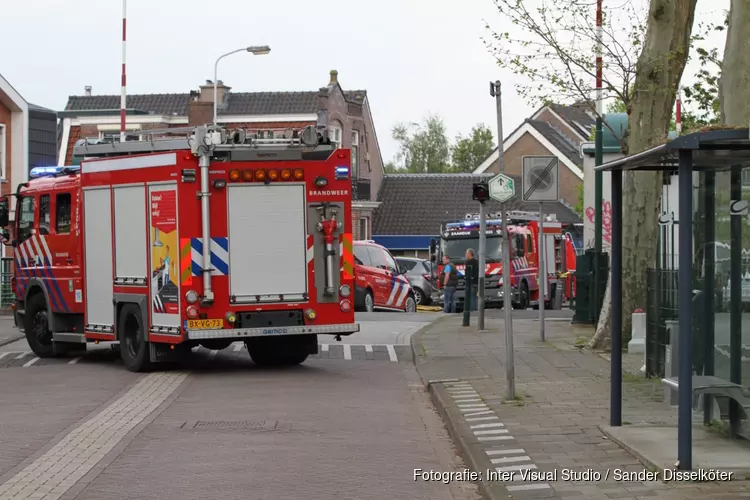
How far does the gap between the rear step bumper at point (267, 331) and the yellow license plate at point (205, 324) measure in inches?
2.0

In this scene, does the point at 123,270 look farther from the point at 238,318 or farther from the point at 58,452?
the point at 58,452

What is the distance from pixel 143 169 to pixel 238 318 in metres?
2.34

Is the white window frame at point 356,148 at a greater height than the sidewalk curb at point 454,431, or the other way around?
the white window frame at point 356,148

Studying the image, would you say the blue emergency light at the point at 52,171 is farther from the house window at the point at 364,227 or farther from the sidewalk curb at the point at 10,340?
the house window at the point at 364,227

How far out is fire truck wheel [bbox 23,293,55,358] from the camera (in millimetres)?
18625

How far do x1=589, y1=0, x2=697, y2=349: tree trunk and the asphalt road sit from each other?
3.58 meters

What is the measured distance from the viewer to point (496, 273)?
34125 mm

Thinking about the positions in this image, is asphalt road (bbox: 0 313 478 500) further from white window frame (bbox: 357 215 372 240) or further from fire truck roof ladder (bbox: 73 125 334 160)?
white window frame (bbox: 357 215 372 240)

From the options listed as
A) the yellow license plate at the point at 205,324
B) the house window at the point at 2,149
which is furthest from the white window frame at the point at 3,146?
the yellow license plate at the point at 205,324

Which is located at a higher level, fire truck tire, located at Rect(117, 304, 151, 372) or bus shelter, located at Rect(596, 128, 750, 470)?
bus shelter, located at Rect(596, 128, 750, 470)

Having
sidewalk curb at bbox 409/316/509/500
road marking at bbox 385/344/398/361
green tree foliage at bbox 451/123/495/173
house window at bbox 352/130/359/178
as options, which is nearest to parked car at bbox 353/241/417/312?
road marking at bbox 385/344/398/361

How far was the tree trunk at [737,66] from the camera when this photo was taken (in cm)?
1199

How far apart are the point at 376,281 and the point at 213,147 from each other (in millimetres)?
16391

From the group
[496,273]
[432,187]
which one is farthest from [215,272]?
[432,187]
